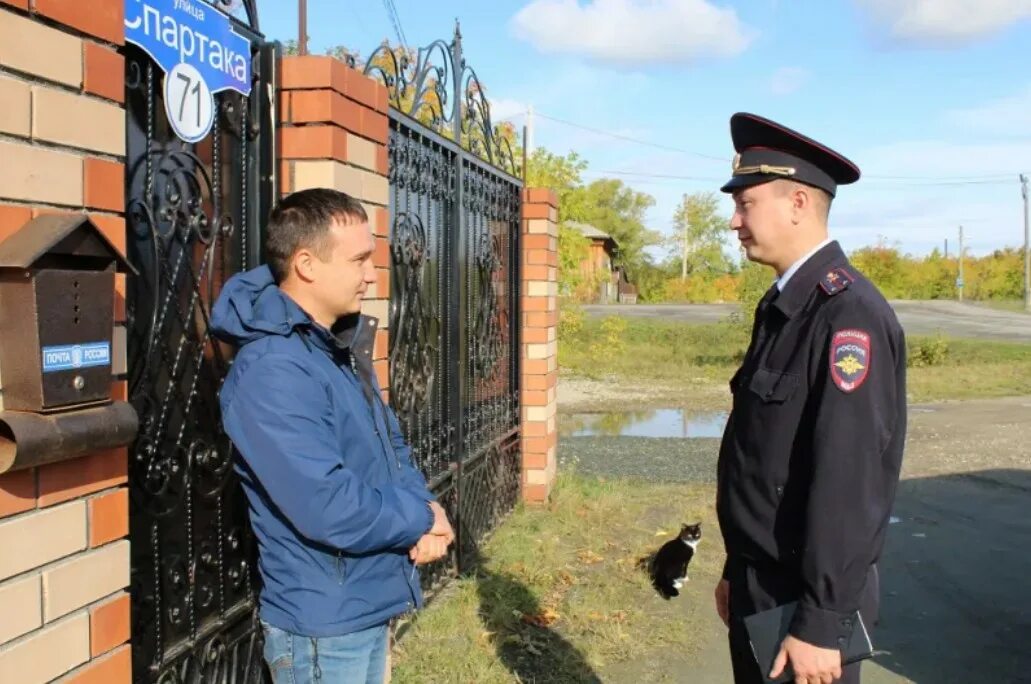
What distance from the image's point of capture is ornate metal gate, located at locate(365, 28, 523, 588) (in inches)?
175

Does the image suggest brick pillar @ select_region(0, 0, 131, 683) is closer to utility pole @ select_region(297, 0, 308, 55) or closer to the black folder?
utility pole @ select_region(297, 0, 308, 55)

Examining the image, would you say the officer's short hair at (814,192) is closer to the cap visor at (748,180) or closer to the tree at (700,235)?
the cap visor at (748,180)

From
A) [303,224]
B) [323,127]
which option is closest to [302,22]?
[323,127]

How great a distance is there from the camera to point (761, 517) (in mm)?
2367

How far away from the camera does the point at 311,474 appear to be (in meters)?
1.96

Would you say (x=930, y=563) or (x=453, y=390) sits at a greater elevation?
(x=453, y=390)

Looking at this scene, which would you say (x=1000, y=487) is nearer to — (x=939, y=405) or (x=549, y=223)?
(x=549, y=223)

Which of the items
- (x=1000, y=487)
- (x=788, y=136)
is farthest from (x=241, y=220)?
(x=1000, y=487)

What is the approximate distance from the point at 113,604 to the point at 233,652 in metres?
0.94

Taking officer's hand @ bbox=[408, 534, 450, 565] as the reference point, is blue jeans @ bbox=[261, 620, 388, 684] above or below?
below

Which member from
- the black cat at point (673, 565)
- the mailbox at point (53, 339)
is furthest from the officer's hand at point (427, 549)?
the black cat at point (673, 565)

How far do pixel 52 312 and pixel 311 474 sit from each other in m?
0.61

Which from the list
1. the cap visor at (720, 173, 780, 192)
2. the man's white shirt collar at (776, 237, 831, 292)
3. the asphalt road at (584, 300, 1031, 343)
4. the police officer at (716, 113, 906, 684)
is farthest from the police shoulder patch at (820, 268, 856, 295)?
the asphalt road at (584, 300, 1031, 343)

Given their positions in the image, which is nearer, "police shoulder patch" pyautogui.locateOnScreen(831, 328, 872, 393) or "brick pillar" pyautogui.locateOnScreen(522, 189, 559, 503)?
"police shoulder patch" pyautogui.locateOnScreen(831, 328, 872, 393)
